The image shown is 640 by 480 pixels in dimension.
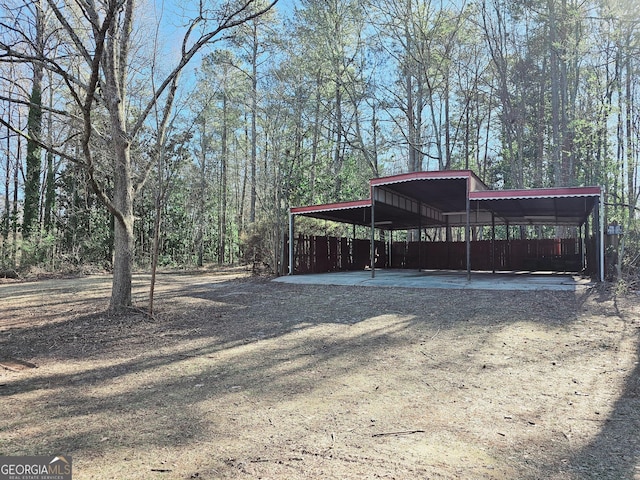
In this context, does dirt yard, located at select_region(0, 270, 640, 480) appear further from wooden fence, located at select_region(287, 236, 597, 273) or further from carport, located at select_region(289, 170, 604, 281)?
wooden fence, located at select_region(287, 236, 597, 273)

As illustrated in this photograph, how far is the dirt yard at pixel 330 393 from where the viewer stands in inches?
106

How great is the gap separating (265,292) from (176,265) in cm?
1532

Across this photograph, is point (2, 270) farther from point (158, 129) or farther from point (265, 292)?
point (158, 129)

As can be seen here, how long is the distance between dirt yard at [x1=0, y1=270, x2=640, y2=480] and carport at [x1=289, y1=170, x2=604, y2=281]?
187 inches

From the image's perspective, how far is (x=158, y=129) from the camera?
8.09 metres

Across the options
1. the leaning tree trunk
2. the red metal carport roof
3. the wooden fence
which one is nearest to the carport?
the red metal carport roof

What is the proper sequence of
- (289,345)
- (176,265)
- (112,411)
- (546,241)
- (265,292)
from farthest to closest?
(176,265), (546,241), (265,292), (289,345), (112,411)

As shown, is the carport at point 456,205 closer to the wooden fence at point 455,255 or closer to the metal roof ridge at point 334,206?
the metal roof ridge at point 334,206

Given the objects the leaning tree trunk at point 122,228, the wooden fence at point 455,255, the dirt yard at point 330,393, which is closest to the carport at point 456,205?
the wooden fence at point 455,255

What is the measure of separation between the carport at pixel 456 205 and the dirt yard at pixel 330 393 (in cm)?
475

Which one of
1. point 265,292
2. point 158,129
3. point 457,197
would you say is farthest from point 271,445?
point 457,197

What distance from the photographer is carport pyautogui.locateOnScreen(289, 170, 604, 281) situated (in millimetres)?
12133

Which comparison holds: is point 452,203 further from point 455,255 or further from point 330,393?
point 330,393

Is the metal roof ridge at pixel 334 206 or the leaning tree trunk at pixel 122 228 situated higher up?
the metal roof ridge at pixel 334 206
